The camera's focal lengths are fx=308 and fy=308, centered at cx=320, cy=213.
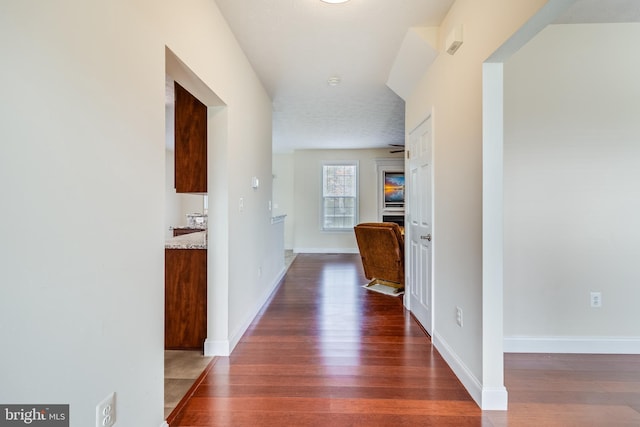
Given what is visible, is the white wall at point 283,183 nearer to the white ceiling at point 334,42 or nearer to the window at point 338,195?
the window at point 338,195

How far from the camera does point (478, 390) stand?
1.76m

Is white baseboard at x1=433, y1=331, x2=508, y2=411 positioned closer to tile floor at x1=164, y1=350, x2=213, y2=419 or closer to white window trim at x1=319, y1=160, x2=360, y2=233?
tile floor at x1=164, y1=350, x2=213, y2=419

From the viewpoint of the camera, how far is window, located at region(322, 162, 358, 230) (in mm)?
7637

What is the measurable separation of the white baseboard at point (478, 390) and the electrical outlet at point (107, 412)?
5.88 feet

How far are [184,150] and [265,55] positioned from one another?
3.76 ft

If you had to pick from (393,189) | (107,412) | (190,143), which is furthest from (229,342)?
(393,189)

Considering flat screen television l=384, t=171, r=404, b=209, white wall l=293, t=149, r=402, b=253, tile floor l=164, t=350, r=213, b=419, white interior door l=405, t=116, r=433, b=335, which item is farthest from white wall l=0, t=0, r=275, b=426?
flat screen television l=384, t=171, r=404, b=209

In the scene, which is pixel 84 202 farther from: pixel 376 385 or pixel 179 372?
pixel 376 385

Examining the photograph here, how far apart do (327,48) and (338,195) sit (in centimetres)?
508

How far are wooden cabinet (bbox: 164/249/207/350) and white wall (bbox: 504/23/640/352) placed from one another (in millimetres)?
2381

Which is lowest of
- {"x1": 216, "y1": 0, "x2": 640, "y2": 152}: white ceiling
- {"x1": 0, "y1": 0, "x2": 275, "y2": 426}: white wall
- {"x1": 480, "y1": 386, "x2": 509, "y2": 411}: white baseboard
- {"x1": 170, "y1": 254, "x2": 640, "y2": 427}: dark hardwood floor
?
{"x1": 170, "y1": 254, "x2": 640, "y2": 427}: dark hardwood floor

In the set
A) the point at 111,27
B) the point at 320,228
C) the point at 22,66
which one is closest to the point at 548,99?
the point at 111,27

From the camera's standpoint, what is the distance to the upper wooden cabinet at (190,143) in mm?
2555

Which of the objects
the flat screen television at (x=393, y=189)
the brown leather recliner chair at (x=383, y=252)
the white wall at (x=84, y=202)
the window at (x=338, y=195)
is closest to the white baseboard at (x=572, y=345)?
the brown leather recliner chair at (x=383, y=252)
